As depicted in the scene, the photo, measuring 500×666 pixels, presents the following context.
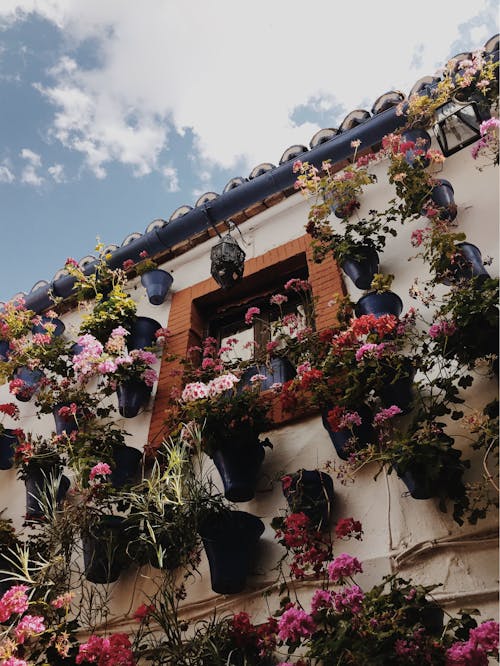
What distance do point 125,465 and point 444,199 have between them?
297cm

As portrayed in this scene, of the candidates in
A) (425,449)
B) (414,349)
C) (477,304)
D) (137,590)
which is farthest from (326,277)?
(137,590)

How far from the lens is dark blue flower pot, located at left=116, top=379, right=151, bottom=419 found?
4336 mm

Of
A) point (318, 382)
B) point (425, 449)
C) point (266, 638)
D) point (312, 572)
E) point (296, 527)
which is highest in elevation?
point (318, 382)

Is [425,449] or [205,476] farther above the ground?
[205,476]

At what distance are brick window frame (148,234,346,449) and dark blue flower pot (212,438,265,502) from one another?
0.44m

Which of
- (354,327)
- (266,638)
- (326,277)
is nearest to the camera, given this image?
(266,638)

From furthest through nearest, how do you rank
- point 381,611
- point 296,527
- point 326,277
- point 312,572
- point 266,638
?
point 326,277 < point 312,572 < point 296,527 < point 266,638 < point 381,611

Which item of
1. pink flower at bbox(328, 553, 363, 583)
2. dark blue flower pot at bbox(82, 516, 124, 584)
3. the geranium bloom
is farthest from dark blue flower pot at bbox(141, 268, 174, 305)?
pink flower at bbox(328, 553, 363, 583)

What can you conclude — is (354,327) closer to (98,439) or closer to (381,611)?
(381,611)

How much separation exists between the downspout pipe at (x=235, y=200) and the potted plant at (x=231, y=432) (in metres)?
2.62

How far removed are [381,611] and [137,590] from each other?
171 centimetres

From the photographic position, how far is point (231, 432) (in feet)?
10.9

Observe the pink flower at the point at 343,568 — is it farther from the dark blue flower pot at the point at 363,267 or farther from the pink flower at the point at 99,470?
the dark blue flower pot at the point at 363,267

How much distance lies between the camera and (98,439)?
3932 mm
